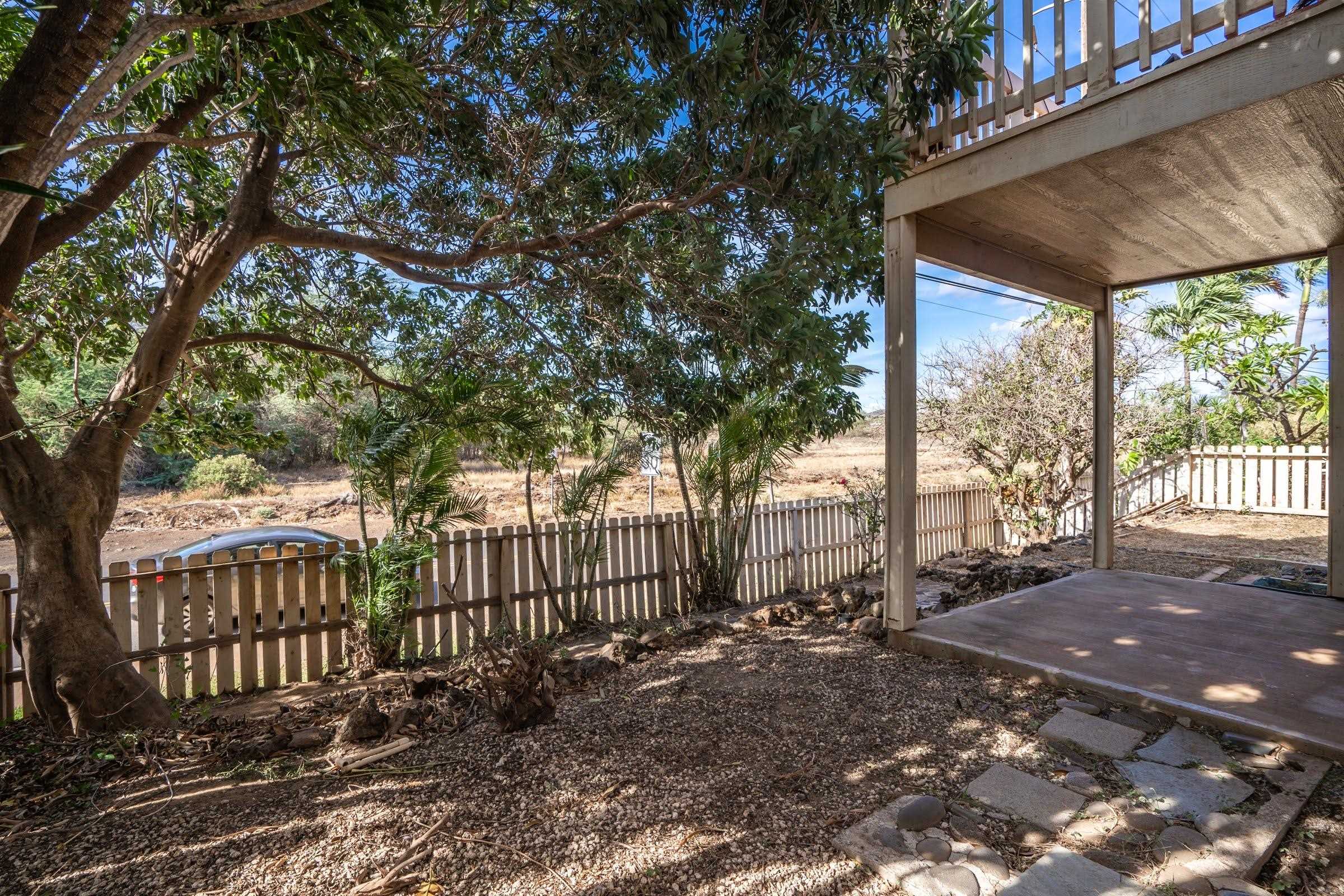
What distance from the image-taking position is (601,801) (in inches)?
85.4

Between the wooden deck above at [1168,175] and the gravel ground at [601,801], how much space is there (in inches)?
107

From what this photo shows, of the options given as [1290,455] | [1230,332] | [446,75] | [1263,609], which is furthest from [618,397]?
[1230,332]

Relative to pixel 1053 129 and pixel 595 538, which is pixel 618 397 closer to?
pixel 595 538

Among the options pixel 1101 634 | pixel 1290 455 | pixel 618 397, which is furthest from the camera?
pixel 1290 455

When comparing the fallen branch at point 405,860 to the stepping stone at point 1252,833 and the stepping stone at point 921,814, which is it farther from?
the stepping stone at point 1252,833

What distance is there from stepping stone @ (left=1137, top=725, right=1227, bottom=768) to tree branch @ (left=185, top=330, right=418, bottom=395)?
475 cm

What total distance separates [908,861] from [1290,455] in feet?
37.0

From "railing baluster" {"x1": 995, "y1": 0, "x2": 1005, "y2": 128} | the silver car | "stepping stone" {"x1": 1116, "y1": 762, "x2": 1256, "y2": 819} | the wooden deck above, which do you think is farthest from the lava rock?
"railing baluster" {"x1": 995, "y1": 0, "x2": 1005, "y2": 128}

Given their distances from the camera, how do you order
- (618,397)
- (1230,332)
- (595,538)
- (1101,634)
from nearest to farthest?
1. (1101,634)
2. (618,397)
3. (595,538)
4. (1230,332)

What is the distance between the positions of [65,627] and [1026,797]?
4203mm

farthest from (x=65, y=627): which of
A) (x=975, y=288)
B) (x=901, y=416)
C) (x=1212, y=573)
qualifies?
(x=1212, y=573)

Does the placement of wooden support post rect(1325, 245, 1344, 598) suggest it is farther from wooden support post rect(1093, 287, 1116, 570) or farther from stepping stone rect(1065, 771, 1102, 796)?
stepping stone rect(1065, 771, 1102, 796)

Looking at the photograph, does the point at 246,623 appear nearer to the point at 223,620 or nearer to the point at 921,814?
the point at 223,620

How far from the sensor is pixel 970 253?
14.0 feet
